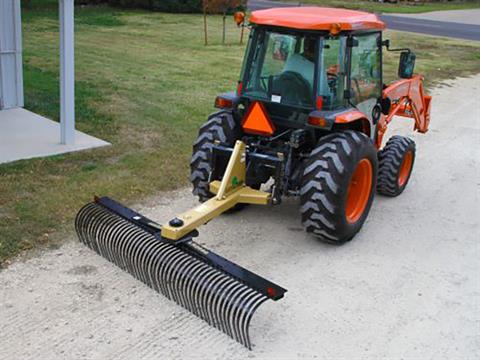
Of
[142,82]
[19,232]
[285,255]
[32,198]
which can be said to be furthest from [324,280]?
[142,82]

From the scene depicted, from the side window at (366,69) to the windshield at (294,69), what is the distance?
0.25 metres

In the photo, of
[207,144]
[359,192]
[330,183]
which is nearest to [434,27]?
[359,192]

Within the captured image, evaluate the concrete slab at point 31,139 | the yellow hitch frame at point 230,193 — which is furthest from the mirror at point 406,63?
the concrete slab at point 31,139

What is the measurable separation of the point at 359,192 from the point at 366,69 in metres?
1.14

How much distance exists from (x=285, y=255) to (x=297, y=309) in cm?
81

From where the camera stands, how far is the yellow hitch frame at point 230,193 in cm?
447

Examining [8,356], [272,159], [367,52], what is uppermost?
[367,52]

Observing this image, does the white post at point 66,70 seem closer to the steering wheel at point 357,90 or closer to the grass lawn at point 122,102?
the grass lawn at point 122,102

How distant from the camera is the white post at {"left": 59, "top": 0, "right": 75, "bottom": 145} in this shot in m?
6.78

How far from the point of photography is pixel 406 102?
6766 mm

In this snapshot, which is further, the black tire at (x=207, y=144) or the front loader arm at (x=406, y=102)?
the front loader arm at (x=406, y=102)

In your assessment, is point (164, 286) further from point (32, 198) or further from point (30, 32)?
point (30, 32)

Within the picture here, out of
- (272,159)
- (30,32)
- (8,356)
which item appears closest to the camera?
(8,356)

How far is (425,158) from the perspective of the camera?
25.5 feet
